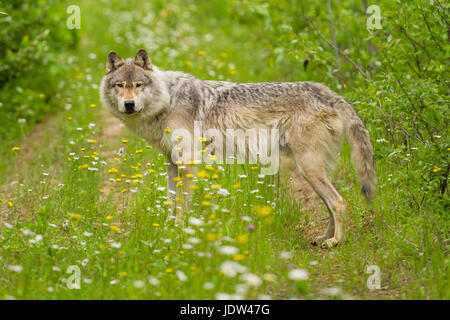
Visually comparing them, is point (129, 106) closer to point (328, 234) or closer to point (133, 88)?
point (133, 88)

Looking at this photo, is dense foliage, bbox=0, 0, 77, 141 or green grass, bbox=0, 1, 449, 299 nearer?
green grass, bbox=0, 1, 449, 299

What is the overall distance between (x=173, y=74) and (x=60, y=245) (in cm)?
236

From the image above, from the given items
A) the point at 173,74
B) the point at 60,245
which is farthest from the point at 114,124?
the point at 60,245

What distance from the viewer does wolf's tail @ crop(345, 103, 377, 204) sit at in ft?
15.9

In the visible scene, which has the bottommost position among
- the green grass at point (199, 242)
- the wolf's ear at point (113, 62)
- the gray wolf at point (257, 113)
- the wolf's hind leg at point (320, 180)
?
the green grass at point (199, 242)

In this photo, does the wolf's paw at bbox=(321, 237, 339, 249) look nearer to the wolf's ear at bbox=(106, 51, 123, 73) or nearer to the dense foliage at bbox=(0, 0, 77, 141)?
the wolf's ear at bbox=(106, 51, 123, 73)

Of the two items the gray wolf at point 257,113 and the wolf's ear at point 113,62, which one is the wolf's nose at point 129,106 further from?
the wolf's ear at point 113,62

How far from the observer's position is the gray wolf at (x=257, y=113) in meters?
5.02

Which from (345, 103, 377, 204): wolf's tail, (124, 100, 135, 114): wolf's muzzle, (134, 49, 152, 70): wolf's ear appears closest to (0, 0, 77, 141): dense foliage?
(134, 49, 152, 70): wolf's ear

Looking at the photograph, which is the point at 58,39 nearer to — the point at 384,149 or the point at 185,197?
the point at 185,197

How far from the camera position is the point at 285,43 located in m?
Answer: 7.45

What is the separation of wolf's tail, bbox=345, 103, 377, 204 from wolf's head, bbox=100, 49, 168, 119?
194 cm

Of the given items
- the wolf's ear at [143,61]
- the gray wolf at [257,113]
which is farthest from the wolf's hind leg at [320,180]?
the wolf's ear at [143,61]

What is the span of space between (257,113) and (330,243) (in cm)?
155
